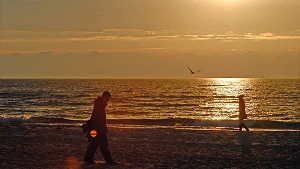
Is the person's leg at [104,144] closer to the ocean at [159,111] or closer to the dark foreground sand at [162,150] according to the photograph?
the dark foreground sand at [162,150]

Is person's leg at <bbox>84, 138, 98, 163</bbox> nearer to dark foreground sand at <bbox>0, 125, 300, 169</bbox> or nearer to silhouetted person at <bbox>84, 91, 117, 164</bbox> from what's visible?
silhouetted person at <bbox>84, 91, 117, 164</bbox>

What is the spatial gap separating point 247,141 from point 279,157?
438 cm

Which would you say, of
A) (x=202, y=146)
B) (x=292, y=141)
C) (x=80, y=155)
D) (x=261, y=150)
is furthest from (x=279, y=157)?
(x=80, y=155)

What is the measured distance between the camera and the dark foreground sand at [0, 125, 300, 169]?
1309cm

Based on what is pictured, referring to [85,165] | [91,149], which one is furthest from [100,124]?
[85,165]

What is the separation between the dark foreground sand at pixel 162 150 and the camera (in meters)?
13.1

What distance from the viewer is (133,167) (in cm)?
1248

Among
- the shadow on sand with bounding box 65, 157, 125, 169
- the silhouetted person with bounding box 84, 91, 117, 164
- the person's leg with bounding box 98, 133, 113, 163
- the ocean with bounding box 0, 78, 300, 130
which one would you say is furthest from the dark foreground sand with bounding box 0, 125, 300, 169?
the ocean with bounding box 0, 78, 300, 130

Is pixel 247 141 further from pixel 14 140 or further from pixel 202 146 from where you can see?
pixel 14 140

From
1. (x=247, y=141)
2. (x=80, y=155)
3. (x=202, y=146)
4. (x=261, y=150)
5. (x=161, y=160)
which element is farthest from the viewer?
(x=247, y=141)

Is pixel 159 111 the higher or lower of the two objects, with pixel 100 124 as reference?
higher

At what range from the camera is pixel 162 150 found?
15.9 metres

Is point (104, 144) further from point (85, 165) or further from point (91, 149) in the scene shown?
point (85, 165)

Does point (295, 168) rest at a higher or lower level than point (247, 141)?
lower
